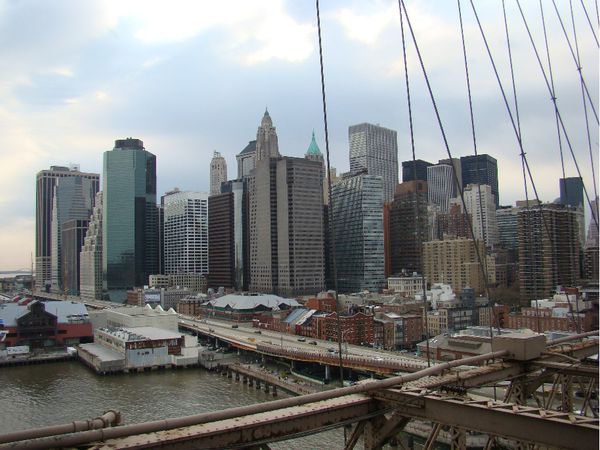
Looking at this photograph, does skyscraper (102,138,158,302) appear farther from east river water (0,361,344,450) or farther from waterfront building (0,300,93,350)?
east river water (0,361,344,450)

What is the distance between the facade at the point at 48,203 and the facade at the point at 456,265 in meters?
83.3

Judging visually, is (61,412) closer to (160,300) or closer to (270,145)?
(160,300)

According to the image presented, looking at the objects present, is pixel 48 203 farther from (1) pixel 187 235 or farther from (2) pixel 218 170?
(1) pixel 187 235

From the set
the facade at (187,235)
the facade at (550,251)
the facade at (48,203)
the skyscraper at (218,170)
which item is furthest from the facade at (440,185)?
the facade at (48,203)

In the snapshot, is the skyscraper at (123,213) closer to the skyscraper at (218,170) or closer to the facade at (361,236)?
the facade at (361,236)

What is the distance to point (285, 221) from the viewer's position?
62031mm

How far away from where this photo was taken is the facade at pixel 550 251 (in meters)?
41.7

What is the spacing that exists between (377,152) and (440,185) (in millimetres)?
15343

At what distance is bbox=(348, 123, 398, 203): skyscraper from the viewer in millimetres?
118062


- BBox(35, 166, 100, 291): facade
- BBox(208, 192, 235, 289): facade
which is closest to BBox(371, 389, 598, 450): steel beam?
BBox(208, 192, 235, 289): facade

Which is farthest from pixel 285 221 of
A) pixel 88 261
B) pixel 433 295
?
pixel 88 261

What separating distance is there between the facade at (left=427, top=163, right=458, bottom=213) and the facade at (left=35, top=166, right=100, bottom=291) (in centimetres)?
7390

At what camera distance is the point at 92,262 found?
85312 mm

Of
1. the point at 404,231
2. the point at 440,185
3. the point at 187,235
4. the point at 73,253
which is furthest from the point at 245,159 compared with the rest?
the point at 404,231
